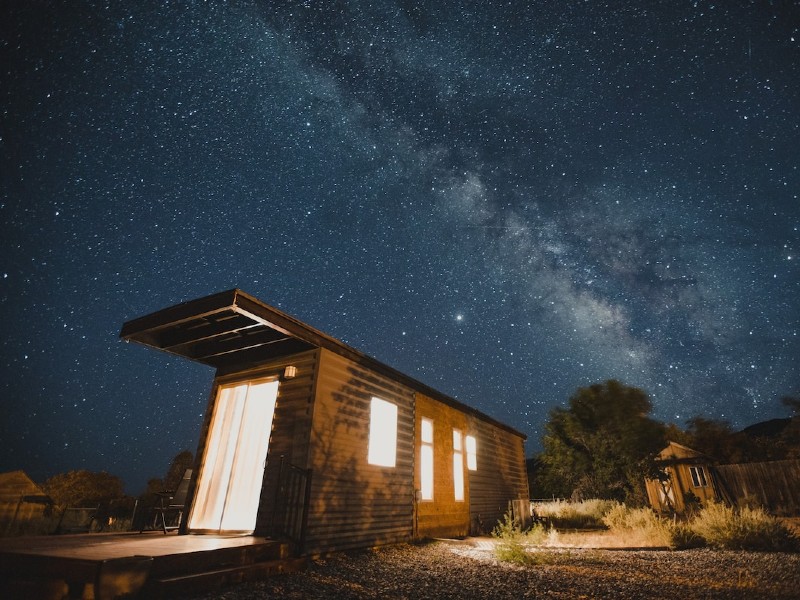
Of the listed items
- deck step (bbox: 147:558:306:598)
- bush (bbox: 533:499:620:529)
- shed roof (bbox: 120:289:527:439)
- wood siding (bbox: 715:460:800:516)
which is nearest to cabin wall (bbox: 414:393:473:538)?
shed roof (bbox: 120:289:527:439)

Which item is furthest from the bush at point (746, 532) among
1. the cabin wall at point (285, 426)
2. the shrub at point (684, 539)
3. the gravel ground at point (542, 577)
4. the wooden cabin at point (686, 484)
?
the wooden cabin at point (686, 484)

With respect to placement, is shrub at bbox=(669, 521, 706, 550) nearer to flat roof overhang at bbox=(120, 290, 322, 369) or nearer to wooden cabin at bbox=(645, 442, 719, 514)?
flat roof overhang at bbox=(120, 290, 322, 369)

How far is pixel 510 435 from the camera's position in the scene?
15523 millimetres

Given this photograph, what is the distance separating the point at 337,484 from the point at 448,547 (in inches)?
126

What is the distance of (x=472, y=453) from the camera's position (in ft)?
39.6

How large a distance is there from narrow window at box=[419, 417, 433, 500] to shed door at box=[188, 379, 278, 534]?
13.1 feet

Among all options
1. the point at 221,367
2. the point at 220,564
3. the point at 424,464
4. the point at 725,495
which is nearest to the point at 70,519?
the point at 221,367

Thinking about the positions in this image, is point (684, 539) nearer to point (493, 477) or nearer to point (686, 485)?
point (493, 477)

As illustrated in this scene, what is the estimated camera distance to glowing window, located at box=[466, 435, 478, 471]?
11792mm

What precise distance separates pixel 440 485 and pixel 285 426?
5052mm

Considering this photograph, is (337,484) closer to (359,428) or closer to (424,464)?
(359,428)

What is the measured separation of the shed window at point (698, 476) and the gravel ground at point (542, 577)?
18.8 m

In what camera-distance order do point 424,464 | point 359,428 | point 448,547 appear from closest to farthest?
point 359,428 → point 448,547 → point 424,464

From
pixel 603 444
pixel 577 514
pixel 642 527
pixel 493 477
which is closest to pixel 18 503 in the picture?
pixel 493 477
